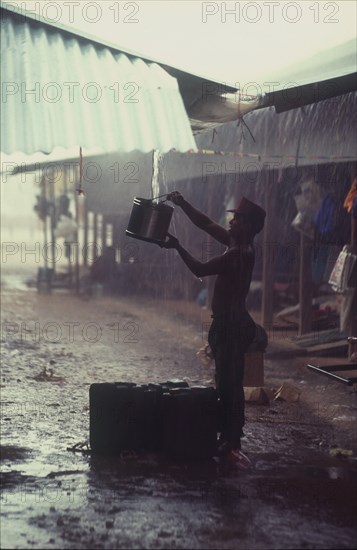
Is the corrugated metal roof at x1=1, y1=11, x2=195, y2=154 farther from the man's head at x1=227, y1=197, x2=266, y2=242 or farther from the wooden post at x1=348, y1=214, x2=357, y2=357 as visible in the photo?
the wooden post at x1=348, y1=214, x2=357, y2=357

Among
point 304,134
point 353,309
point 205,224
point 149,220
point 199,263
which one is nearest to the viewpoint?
point 199,263

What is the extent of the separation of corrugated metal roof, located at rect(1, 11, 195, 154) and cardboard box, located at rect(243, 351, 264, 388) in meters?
3.59

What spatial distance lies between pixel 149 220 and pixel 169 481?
7.19ft

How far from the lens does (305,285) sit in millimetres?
12930

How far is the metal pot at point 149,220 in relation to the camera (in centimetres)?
638

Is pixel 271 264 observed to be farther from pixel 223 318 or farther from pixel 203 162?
pixel 223 318

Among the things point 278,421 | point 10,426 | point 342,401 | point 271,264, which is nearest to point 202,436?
point 278,421

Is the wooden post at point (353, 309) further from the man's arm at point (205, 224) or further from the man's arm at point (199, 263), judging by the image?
the man's arm at point (199, 263)

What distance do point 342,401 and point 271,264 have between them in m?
4.92

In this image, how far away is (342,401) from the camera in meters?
8.96

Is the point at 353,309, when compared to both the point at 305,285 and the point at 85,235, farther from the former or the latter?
the point at 85,235

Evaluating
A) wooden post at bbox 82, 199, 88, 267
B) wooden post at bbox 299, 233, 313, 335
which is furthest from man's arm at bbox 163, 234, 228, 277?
wooden post at bbox 82, 199, 88, 267

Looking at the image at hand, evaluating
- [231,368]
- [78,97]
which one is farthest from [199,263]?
[78,97]

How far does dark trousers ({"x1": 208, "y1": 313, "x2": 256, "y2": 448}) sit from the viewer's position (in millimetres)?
6422
